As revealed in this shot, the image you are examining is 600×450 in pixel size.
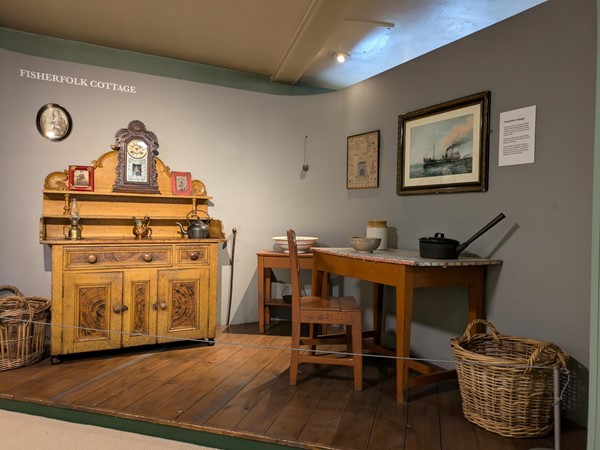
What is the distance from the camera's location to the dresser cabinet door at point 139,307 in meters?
3.02

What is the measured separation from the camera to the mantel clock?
3.39 m

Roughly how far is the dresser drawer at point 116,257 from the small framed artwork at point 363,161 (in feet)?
5.75

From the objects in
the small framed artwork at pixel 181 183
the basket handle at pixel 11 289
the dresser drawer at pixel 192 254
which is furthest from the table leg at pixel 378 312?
the basket handle at pixel 11 289

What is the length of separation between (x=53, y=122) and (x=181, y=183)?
1.12 meters

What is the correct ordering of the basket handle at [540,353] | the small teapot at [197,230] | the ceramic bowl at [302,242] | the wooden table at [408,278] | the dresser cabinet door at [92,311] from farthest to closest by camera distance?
1. the ceramic bowl at [302,242]
2. the small teapot at [197,230]
3. the dresser cabinet door at [92,311]
4. the wooden table at [408,278]
5. the basket handle at [540,353]

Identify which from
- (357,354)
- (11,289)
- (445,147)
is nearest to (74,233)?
(11,289)

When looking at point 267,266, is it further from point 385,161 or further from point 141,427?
point 141,427

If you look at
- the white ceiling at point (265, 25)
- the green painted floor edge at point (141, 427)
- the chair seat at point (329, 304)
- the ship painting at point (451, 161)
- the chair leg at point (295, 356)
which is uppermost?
the white ceiling at point (265, 25)

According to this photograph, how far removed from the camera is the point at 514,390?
6.34 ft

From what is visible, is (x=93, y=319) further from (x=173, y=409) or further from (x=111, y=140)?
(x=111, y=140)

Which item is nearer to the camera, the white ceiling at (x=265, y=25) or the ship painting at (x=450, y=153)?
the ship painting at (x=450, y=153)

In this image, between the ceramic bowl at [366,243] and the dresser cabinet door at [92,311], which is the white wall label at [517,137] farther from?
the dresser cabinet door at [92,311]

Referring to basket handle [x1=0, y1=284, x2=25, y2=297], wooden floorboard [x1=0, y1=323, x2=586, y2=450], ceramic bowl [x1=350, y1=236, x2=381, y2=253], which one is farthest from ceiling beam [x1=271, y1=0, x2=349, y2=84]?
basket handle [x1=0, y1=284, x2=25, y2=297]

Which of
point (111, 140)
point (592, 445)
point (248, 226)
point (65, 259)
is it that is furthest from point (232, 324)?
point (592, 445)
